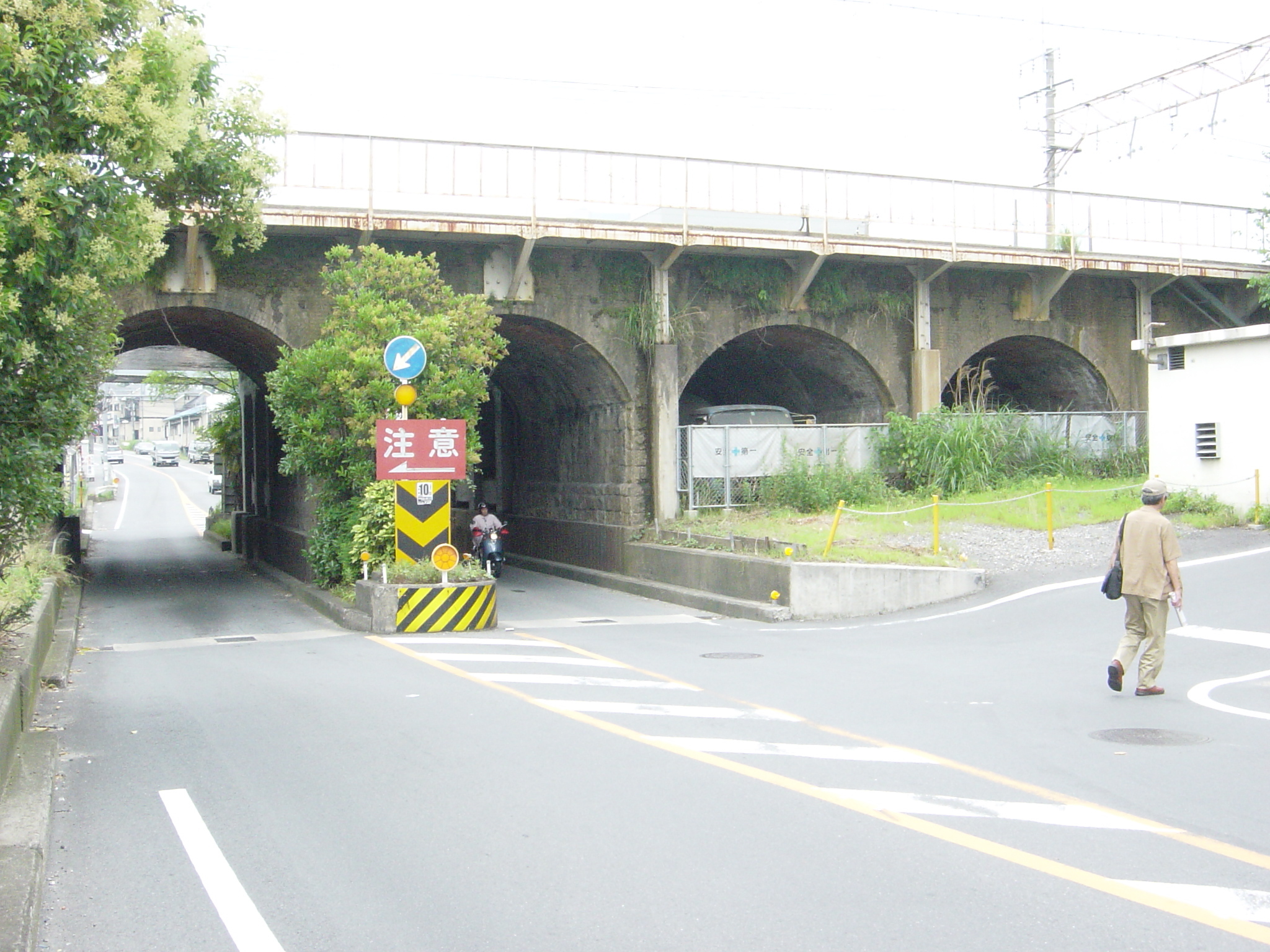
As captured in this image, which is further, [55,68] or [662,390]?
[662,390]

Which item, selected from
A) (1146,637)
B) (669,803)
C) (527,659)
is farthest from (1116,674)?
(527,659)

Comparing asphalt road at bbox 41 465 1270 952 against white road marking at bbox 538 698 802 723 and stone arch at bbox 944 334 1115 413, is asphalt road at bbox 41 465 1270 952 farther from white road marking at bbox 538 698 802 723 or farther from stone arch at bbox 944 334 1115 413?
stone arch at bbox 944 334 1115 413

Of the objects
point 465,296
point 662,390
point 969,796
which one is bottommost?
point 969,796

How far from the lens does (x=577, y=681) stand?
10672 mm

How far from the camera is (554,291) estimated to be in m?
21.5

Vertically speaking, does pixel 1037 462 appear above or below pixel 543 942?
above

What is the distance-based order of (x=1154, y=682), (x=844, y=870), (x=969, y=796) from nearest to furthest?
(x=844, y=870), (x=969, y=796), (x=1154, y=682)

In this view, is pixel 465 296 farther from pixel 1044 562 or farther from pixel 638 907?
pixel 638 907

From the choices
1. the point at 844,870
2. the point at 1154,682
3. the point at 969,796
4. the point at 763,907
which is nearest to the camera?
the point at 763,907

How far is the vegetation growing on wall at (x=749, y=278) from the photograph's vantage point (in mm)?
22484

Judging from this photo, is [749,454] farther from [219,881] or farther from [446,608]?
[219,881]

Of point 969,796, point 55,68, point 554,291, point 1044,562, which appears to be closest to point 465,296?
point 554,291

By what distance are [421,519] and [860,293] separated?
1150cm

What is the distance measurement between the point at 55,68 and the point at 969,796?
6.65 meters
